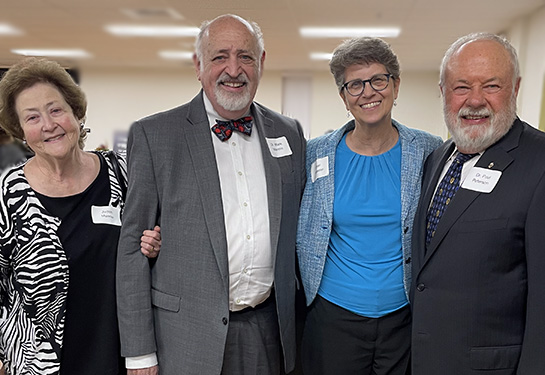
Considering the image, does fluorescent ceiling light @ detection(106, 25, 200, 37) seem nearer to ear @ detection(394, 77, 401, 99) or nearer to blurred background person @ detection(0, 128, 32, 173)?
blurred background person @ detection(0, 128, 32, 173)

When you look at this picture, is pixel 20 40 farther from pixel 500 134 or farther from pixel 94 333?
pixel 500 134

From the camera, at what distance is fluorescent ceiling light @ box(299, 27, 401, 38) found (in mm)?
5160

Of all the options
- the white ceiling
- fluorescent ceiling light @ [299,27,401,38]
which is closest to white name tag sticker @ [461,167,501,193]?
the white ceiling

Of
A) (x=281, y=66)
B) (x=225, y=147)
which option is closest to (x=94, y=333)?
(x=225, y=147)

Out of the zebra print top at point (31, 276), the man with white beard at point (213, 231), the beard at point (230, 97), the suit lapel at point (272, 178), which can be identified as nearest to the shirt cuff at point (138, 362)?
the man with white beard at point (213, 231)

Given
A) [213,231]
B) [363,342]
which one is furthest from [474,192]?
[213,231]

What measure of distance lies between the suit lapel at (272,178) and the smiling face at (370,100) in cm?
32

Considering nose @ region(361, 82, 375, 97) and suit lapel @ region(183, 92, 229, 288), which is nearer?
suit lapel @ region(183, 92, 229, 288)

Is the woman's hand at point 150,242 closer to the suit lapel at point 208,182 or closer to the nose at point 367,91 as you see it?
the suit lapel at point 208,182

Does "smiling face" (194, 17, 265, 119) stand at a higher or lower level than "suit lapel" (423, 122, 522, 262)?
higher

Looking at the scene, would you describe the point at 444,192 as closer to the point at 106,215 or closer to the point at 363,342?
the point at 363,342

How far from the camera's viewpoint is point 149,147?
4.90 feet

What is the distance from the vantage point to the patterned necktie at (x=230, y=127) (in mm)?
1598

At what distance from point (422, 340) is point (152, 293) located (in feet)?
3.03
